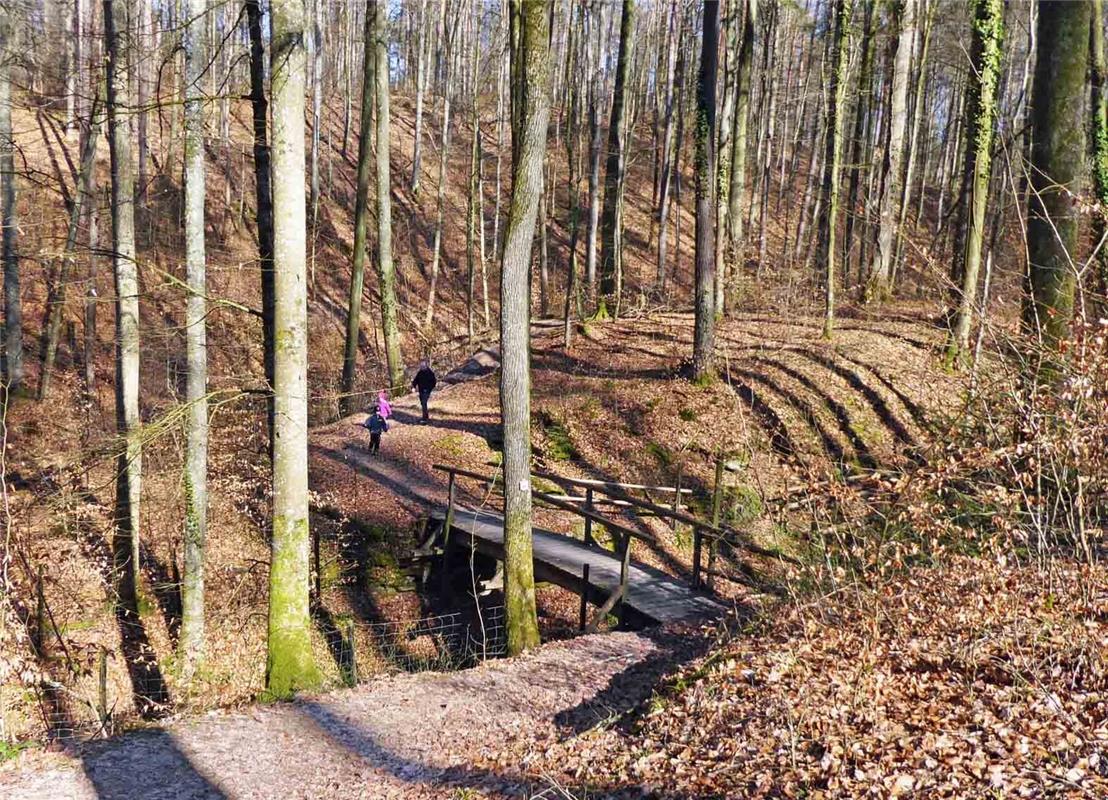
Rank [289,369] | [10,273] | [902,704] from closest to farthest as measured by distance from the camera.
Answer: [902,704] → [289,369] → [10,273]

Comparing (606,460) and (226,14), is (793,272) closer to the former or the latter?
(606,460)

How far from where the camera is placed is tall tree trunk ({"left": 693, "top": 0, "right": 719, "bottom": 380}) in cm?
1630

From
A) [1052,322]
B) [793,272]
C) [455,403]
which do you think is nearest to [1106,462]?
[1052,322]

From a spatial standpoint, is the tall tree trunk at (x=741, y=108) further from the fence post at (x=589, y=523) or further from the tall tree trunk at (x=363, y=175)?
the fence post at (x=589, y=523)

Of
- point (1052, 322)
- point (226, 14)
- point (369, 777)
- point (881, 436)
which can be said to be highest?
point (226, 14)

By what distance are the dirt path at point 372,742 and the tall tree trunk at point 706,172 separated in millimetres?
9644

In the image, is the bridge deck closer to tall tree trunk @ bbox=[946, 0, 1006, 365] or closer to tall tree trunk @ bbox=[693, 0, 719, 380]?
tall tree trunk @ bbox=[693, 0, 719, 380]

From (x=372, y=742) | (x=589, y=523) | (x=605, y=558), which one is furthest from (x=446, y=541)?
(x=372, y=742)

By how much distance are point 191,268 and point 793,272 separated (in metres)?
19.8

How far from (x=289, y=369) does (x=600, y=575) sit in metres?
5.56

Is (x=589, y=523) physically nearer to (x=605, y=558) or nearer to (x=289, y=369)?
(x=605, y=558)

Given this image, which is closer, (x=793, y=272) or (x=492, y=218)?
(x=793, y=272)

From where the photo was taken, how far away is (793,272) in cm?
2556

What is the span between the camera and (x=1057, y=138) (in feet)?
28.3
